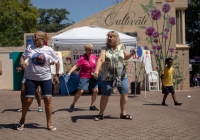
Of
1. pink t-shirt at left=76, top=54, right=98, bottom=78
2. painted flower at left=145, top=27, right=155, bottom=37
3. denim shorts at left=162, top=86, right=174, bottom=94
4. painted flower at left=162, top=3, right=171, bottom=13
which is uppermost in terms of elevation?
painted flower at left=162, top=3, right=171, bottom=13

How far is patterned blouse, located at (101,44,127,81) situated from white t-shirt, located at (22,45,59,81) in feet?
4.18

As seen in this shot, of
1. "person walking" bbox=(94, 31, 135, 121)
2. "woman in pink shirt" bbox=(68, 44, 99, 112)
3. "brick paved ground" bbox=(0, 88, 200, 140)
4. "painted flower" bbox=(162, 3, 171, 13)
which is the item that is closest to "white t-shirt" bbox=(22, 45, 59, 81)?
"brick paved ground" bbox=(0, 88, 200, 140)

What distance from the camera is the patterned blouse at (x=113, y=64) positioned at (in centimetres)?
620

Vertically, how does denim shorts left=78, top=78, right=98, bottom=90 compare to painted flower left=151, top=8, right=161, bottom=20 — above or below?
below

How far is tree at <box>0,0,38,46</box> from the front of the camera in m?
33.6

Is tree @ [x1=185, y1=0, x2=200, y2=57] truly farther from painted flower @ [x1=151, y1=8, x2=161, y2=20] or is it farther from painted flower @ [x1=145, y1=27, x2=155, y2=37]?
painted flower @ [x1=145, y1=27, x2=155, y2=37]

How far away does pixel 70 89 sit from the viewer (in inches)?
520

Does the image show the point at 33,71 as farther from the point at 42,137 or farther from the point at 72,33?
the point at 72,33

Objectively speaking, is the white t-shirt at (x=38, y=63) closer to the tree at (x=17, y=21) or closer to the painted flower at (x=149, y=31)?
the painted flower at (x=149, y=31)

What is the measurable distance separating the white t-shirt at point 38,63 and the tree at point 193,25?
32.9 meters

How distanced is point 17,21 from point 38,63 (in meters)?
30.8

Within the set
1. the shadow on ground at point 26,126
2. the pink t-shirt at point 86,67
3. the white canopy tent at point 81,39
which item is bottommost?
the shadow on ground at point 26,126

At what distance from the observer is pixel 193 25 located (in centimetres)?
3697

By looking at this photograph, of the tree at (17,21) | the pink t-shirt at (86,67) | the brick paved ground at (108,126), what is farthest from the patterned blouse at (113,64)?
the tree at (17,21)
